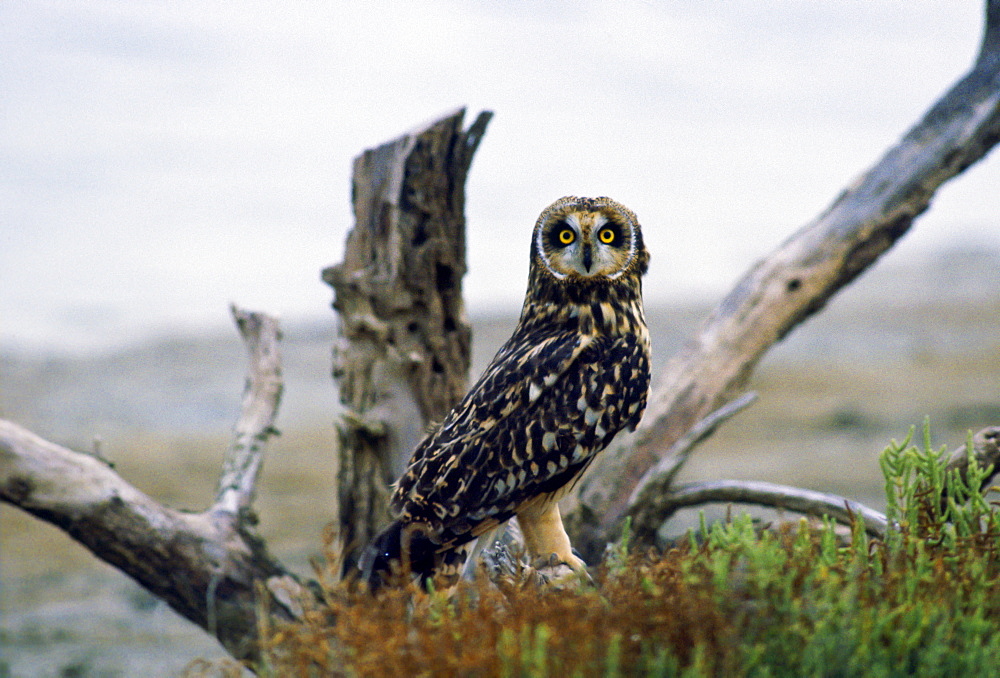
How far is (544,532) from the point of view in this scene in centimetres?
352

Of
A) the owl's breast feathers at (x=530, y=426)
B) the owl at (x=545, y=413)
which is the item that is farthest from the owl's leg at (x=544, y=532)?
the owl's breast feathers at (x=530, y=426)

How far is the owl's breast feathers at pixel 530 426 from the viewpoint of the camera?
3.27 meters

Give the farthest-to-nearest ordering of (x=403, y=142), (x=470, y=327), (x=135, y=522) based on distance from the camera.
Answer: (x=470, y=327), (x=403, y=142), (x=135, y=522)

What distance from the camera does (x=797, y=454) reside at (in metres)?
14.7

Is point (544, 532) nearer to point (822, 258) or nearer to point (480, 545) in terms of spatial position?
point (480, 545)

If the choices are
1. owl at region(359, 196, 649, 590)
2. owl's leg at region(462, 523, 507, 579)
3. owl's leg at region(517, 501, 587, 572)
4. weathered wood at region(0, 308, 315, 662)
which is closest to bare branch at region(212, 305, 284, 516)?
weathered wood at region(0, 308, 315, 662)

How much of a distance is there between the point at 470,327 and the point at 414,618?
3.05 metres

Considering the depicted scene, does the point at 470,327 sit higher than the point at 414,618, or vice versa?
the point at 470,327

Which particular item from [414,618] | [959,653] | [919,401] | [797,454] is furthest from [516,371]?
[919,401]

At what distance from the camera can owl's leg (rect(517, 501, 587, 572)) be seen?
3475 mm

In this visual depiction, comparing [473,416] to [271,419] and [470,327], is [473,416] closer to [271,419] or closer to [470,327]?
[470,327]

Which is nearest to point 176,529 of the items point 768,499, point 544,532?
point 544,532

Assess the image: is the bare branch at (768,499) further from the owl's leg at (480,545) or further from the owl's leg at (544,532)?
the owl's leg at (544,532)

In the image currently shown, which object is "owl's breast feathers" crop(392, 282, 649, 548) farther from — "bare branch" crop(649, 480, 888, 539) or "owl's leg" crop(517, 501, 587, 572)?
"bare branch" crop(649, 480, 888, 539)
